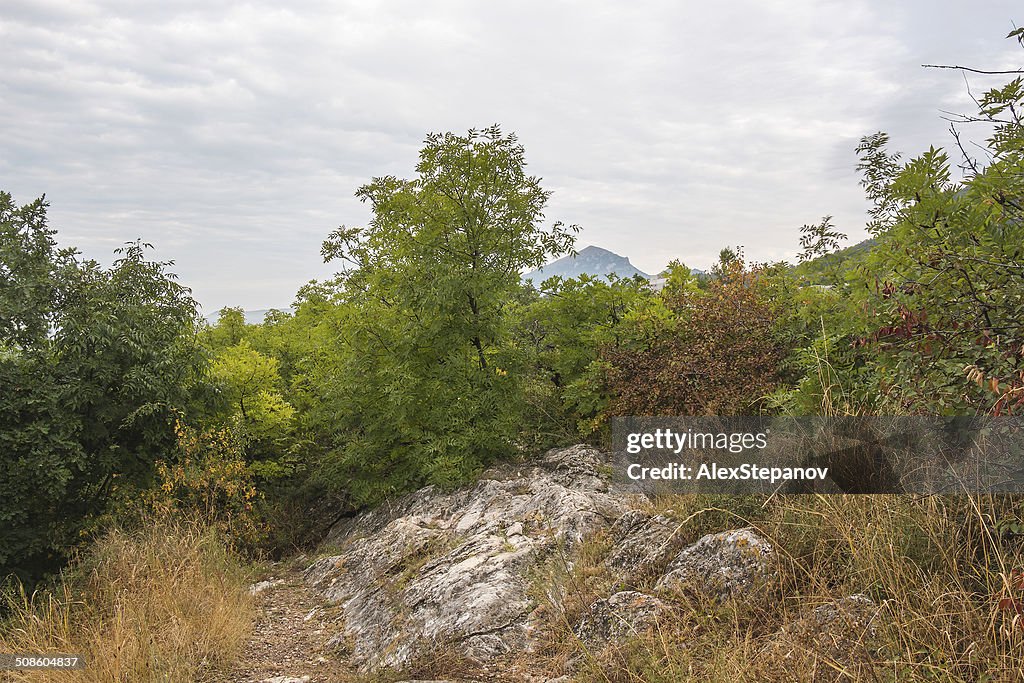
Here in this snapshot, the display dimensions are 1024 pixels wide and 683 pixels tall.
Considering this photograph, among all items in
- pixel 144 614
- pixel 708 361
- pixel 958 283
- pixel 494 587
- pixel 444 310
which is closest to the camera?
pixel 958 283

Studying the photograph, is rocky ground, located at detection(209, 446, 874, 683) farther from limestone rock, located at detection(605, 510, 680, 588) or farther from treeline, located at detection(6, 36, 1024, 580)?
treeline, located at detection(6, 36, 1024, 580)

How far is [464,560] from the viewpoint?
6.20 m

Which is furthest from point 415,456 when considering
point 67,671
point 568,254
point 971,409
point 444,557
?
point 971,409

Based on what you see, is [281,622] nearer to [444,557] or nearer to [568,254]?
[444,557]

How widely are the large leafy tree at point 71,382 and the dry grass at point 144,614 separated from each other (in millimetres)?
1848

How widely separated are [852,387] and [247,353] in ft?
35.5

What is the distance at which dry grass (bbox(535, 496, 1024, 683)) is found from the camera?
2988mm

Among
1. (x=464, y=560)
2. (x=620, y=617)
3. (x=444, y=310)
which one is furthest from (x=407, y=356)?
(x=620, y=617)

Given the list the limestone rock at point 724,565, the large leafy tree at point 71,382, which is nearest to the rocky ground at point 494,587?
the limestone rock at point 724,565

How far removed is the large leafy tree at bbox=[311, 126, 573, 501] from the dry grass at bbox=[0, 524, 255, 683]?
2.85 meters

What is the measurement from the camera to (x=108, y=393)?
9789mm

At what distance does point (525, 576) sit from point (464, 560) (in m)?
0.95

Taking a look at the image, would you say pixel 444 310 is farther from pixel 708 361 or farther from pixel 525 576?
pixel 525 576

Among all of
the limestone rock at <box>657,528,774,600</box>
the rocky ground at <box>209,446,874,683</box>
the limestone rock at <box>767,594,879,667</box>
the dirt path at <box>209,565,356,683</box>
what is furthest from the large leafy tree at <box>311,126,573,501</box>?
the limestone rock at <box>767,594,879,667</box>
